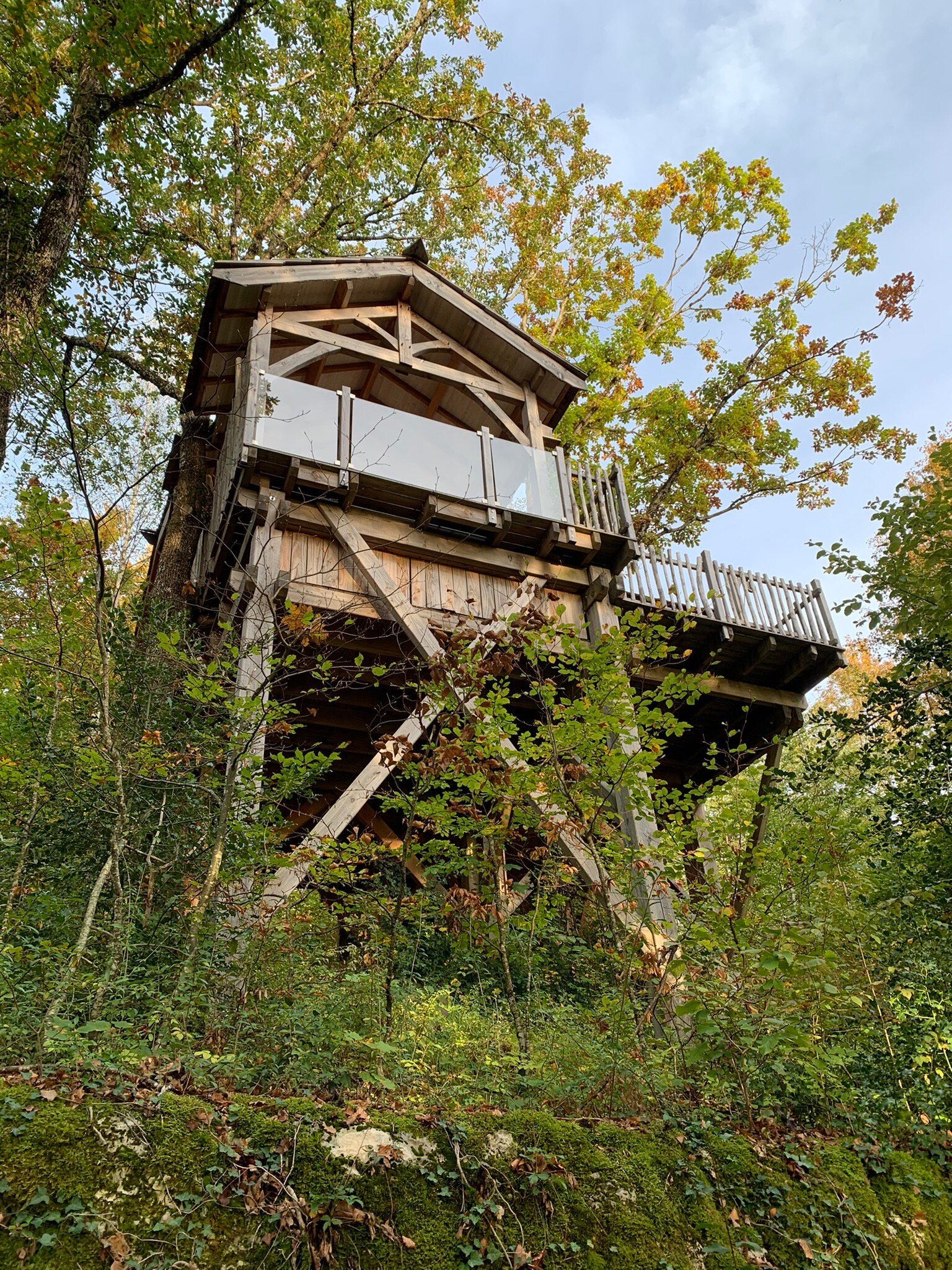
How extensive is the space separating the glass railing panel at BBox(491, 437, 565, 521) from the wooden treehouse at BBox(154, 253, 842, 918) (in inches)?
1.0

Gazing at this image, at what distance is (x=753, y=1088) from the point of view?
4.50 metres

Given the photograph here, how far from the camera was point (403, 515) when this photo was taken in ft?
30.2

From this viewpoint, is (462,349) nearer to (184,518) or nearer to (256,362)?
(256,362)

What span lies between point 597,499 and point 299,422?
3.79 metres

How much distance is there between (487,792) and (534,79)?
1778 centimetres

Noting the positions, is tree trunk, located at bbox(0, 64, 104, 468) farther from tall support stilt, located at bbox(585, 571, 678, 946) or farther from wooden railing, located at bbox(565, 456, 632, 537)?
tall support stilt, located at bbox(585, 571, 678, 946)

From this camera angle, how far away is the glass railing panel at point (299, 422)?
8398 millimetres

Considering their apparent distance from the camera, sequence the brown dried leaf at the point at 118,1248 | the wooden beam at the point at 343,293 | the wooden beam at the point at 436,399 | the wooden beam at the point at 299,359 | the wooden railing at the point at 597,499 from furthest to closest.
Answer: the wooden beam at the point at 436,399 → the wooden beam at the point at 343,293 → the wooden railing at the point at 597,499 → the wooden beam at the point at 299,359 → the brown dried leaf at the point at 118,1248

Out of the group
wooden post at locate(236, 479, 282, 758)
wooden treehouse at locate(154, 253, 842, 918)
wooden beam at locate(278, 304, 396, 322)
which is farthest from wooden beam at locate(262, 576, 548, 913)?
wooden beam at locate(278, 304, 396, 322)

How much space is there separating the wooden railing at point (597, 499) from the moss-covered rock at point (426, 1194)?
23.5 ft

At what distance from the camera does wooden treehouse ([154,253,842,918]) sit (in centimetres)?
839

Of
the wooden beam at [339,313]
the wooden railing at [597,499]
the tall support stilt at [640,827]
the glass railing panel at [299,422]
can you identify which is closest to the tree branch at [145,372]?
the wooden beam at [339,313]

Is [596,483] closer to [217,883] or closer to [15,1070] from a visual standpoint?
[217,883]

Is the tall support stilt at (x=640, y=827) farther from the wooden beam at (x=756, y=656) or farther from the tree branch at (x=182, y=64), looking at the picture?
the tree branch at (x=182, y=64)
